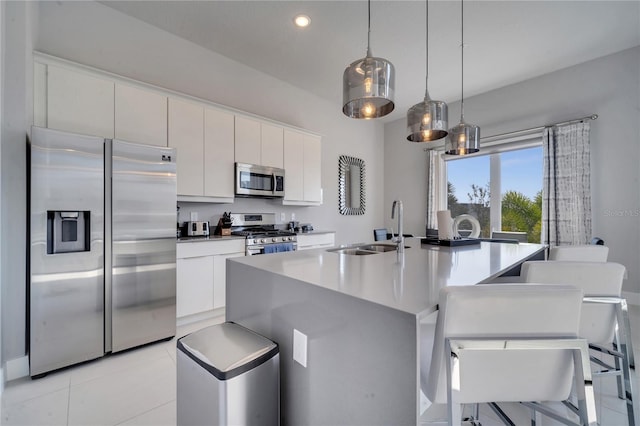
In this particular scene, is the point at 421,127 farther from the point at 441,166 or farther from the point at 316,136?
the point at 441,166

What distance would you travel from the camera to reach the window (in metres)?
4.19

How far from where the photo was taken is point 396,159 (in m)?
5.81

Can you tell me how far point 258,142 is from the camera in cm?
362

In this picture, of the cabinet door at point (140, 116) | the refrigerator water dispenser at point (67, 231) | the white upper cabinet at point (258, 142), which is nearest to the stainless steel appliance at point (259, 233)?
the white upper cabinet at point (258, 142)

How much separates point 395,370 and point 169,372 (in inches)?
76.1

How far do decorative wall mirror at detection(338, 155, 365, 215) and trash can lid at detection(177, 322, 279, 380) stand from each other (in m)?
4.06

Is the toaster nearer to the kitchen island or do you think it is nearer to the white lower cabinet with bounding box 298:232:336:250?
the white lower cabinet with bounding box 298:232:336:250

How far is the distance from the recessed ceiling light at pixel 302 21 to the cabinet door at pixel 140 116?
5.07ft

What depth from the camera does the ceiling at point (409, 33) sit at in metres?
2.71

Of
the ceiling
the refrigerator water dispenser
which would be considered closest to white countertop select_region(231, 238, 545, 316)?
the refrigerator water dispenser

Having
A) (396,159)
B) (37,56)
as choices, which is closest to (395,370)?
(37,56)

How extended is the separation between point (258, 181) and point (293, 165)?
67 centimetres

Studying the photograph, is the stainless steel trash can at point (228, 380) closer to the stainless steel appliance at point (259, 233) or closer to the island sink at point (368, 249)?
the island sink at point (368, 249)

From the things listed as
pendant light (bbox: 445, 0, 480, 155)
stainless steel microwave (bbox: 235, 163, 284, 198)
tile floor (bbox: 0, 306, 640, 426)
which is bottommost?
tile floor (bbox: 0, 306, 640, 426)
